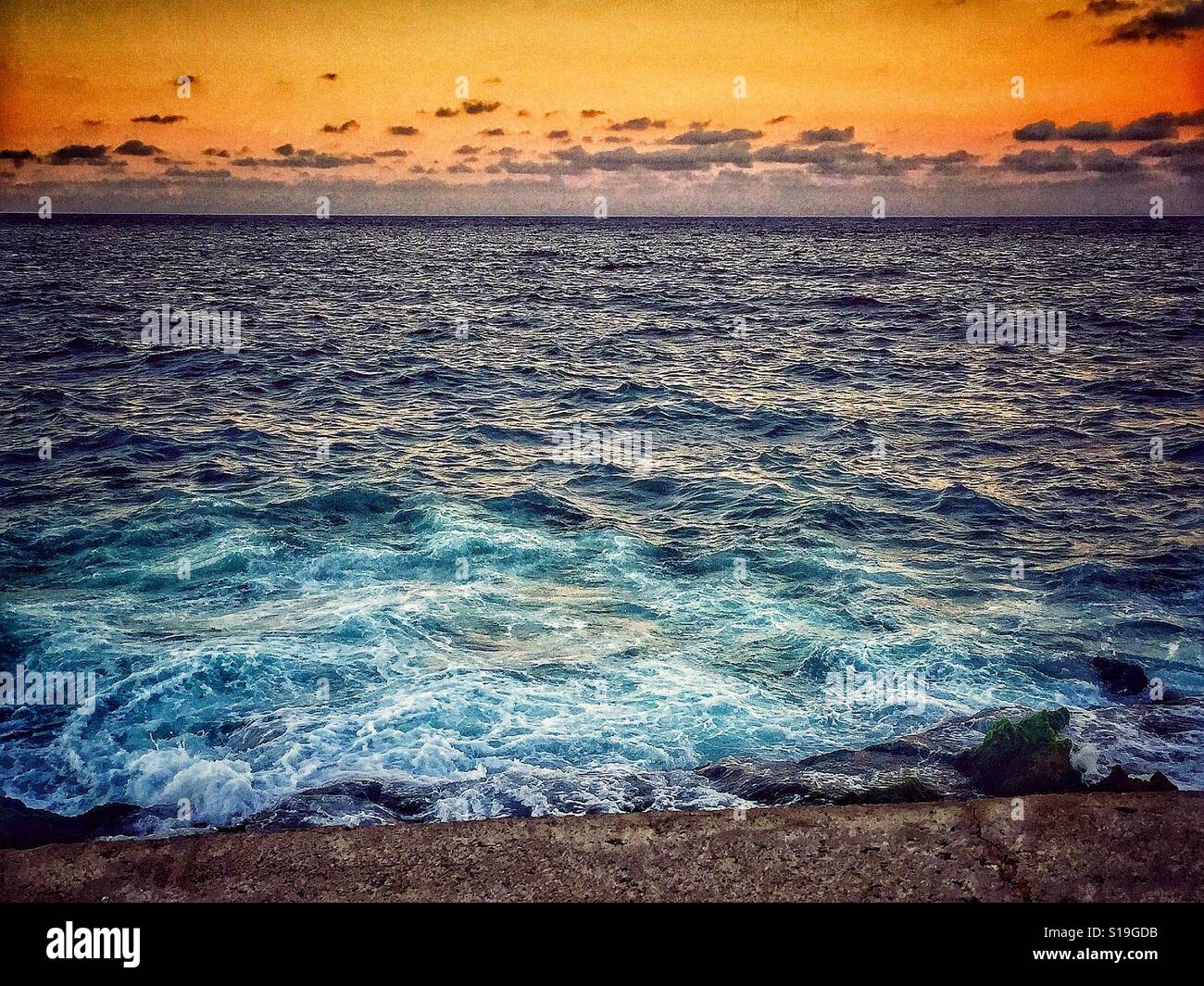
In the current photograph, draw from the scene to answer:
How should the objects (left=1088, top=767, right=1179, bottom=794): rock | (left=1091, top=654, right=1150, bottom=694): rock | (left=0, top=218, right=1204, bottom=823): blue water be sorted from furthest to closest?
(left=1091, top=654, right=1150, bottom=694): rock
(left=0, top=218, right=1204, bottom=823): blue water
(left=1088, top=767, right=1179, bottom=794): rock

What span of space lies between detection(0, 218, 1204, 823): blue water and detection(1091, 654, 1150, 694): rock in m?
0.16

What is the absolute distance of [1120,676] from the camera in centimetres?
805

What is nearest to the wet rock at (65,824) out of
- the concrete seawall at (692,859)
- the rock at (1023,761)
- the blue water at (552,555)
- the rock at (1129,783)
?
the blue water at (552,555)

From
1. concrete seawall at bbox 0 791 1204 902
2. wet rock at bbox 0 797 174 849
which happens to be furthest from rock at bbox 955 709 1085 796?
wet rock at bbox 0 797 174 849

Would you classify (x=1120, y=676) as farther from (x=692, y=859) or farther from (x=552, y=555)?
(x=552, y=555)

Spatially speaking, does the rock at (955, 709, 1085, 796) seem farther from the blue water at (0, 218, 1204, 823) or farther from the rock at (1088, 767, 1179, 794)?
the blue water at (0, 218, 1204, 823)

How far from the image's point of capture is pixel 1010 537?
11.8 meters

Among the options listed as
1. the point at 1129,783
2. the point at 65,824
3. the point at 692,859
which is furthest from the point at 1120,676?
the point at 65,824

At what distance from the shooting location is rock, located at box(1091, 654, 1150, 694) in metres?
7.86

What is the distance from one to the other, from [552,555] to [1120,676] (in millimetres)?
6323

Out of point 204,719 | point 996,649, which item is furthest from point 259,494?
point 996,649

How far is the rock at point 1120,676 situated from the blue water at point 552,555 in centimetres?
16

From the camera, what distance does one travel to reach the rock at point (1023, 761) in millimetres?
5910
